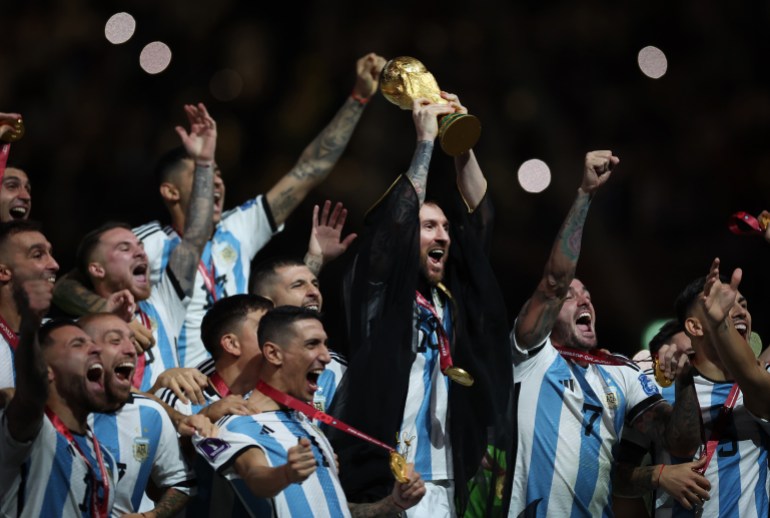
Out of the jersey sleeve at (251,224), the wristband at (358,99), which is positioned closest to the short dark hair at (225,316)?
the jersey sleeve at (251,224)

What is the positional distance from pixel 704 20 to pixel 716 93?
48 cm

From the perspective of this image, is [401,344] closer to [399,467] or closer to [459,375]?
[459,375]

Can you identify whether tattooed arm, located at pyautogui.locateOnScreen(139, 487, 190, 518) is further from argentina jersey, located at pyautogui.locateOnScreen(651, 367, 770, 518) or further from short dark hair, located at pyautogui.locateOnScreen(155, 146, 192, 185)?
short dark hair, located at pyautogui.locateOnScreen(155, 146, 192, 185)

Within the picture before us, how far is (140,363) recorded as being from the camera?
5594 millimetres

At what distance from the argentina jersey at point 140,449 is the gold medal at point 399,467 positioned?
67cm

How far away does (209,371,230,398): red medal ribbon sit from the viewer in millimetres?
5031

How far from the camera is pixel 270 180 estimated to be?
324 inches

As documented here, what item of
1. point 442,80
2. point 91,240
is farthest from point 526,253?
point 91,240

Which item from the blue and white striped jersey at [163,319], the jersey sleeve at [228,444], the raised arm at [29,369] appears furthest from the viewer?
the blue and white striped jersey at [163,319]

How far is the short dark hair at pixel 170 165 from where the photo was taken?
21.0 ft

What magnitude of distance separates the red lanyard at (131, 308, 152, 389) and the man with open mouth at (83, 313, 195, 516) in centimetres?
83

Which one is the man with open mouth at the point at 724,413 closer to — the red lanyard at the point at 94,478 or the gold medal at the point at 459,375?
the gold medal at the point at 459,375

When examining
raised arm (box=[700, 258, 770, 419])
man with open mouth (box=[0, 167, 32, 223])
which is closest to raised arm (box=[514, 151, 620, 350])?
raised arm (box=[700, 258, 770, 419])

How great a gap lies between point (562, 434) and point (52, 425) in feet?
6.49
